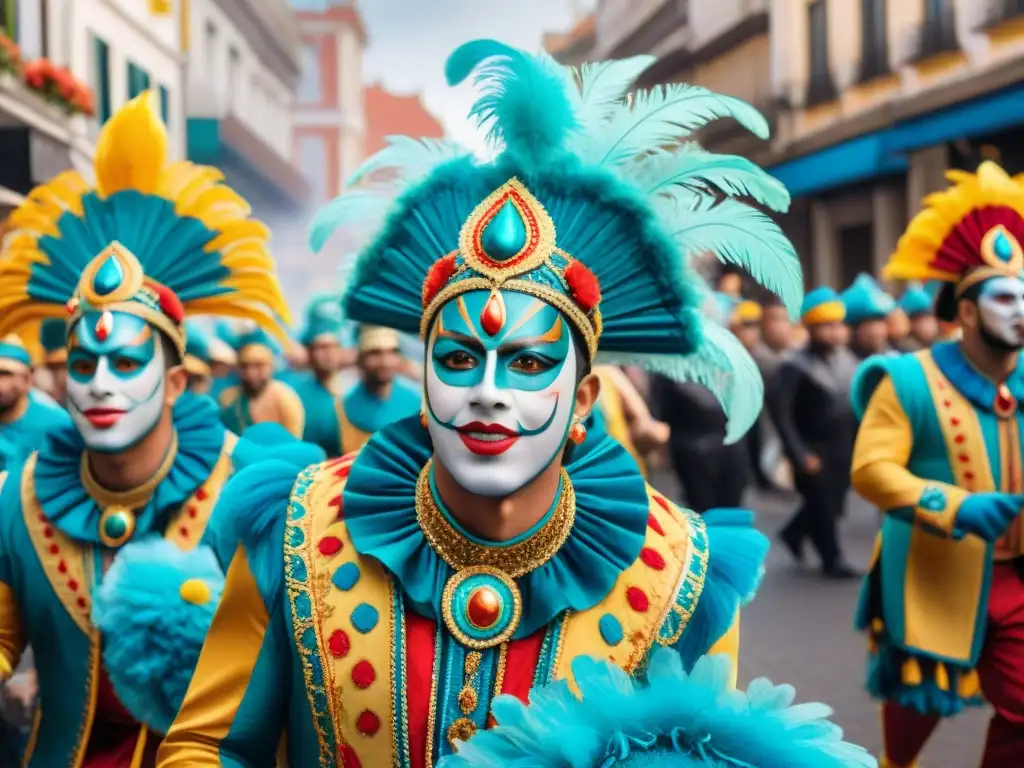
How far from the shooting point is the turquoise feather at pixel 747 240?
277 cm

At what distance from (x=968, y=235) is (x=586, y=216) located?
3055 millimetres

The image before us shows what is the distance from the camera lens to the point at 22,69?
15484 mm

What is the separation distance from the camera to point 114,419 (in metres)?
3.97

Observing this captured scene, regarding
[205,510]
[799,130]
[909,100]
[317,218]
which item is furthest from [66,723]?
[799,130]

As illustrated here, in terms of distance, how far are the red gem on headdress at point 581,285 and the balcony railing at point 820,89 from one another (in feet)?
66.7

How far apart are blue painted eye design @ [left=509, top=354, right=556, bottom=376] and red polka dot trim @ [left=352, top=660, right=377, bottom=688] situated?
1.90 ft

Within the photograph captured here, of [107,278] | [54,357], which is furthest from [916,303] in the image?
[107,278]

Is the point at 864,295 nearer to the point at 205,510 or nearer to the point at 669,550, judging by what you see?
the point at 205,510

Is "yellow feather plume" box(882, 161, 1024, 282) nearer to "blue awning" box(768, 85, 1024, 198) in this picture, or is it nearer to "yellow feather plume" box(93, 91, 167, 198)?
"yellow feather plume" box(93, 91, 167, 198)

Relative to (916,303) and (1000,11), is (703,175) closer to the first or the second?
(916,303)

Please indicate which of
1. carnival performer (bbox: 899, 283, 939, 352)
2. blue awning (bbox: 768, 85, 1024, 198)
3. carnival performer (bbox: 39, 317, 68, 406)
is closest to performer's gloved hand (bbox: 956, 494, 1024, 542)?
carnival performer (bbox: 39, 317, 68, 406)

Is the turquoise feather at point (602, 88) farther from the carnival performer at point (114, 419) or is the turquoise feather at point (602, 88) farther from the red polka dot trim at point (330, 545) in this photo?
the carnival performer at point (114, 419)

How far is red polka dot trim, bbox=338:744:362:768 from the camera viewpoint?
2611 millimetres

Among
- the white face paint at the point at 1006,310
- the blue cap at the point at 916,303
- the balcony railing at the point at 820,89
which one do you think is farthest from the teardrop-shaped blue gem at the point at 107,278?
the balcony railing at the point at 820,89
